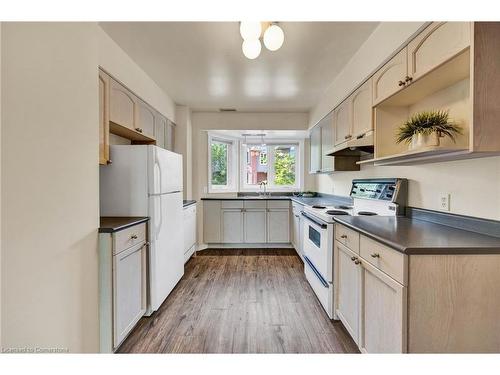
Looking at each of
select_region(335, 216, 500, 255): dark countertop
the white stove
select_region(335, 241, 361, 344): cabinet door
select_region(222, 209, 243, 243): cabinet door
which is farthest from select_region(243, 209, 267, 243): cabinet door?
select_region(335, 216, 500, 255): dark countertop

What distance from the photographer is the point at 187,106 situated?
383cm

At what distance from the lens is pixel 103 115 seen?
1.93m

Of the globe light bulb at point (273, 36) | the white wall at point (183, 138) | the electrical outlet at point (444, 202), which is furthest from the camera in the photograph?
the white wall at point (183, 138)

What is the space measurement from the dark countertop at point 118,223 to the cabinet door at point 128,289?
19 cm

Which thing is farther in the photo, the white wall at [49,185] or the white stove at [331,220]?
the white stove at [331,220]

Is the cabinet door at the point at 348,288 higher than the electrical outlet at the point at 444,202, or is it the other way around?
the electrical outlet at the point at 444,202

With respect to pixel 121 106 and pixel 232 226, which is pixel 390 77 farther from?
pixel 232 226

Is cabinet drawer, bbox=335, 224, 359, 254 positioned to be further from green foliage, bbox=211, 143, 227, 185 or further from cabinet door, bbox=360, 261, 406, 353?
green foliage, bbox=211, 143, 227, 185

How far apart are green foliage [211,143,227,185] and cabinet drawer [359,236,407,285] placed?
10.9ft

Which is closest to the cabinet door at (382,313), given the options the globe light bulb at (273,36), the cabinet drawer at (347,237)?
the cabinet drawer at (347,237)

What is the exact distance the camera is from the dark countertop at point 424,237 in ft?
3.37

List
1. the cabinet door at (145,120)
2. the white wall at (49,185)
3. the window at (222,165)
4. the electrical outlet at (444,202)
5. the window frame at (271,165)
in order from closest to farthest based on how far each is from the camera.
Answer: the white wall at (49,185), the electrical outlet at (444,202), the cabinet door at (145,120), the window at (222,165), the window frame at (271,165)

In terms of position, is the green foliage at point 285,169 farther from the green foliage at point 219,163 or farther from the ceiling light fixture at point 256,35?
the ceiling light fixture at point 256,35
